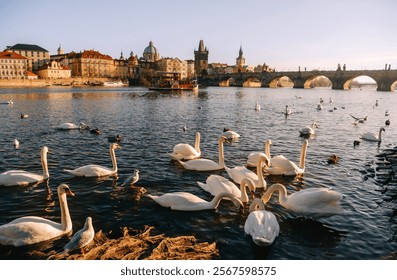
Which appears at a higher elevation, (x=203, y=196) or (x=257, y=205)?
(x=257, y=205)

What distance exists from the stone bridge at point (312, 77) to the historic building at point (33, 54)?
87299 mm

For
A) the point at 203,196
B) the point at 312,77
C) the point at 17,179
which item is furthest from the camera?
the point at 312,77

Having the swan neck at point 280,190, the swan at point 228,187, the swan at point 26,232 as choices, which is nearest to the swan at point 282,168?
the swan at point 228,187

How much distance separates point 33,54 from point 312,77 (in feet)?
434

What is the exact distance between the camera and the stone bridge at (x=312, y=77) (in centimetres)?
10481

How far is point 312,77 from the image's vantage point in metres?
135

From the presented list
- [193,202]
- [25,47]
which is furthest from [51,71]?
[193,202]

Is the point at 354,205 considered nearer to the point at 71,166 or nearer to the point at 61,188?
the point at 61,188

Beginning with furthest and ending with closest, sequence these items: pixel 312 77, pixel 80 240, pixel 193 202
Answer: pixel 312 77
pixel 193 202
pixel 80 240

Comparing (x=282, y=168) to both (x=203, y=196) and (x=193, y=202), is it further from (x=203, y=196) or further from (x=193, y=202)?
(x=193, y=202)

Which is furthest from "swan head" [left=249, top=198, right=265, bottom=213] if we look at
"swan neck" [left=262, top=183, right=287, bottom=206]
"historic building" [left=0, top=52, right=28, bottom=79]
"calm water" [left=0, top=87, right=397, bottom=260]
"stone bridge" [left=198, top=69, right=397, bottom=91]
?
"historic building" [left=0, top=52, right=28, bottom=79]

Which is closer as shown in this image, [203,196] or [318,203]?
[318,203]
